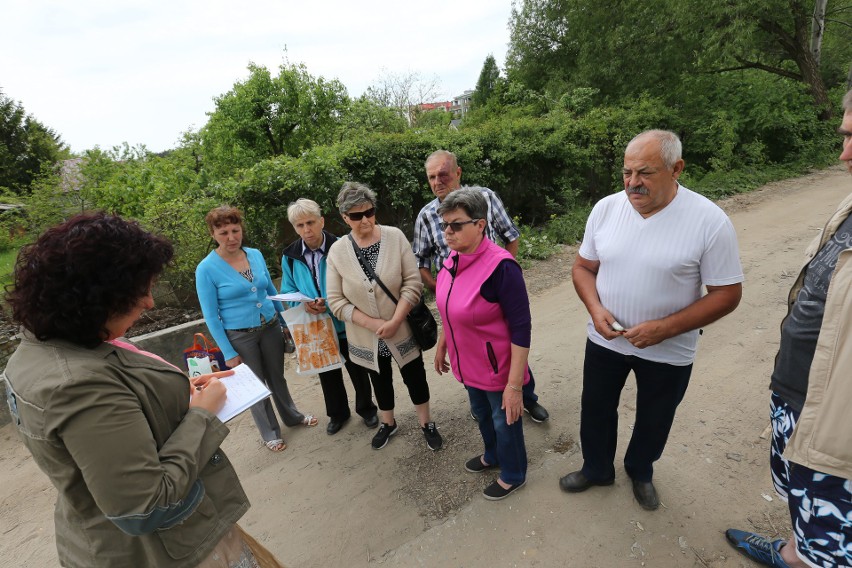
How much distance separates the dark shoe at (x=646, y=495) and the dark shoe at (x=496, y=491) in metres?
0.68

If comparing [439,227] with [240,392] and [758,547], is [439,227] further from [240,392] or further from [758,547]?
[758,547]

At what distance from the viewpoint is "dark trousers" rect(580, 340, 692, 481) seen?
2.21 metres

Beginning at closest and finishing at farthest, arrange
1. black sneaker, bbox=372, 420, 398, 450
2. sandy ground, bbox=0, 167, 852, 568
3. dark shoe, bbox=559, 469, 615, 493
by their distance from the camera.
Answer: sandy ground, bbox=0, 167, 852, 568 → dark shoe, bbox=559, 469, 615, 493 → black sneaker, bbox=372, 420, 398, 450

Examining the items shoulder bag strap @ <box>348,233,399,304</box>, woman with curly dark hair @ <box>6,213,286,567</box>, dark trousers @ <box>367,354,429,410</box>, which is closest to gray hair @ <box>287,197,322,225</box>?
shoulder bag strap @ <box>348,233,399,304</box>

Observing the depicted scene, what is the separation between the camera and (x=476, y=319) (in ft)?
7.55

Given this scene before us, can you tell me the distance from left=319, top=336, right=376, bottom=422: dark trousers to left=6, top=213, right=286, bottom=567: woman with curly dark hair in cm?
197

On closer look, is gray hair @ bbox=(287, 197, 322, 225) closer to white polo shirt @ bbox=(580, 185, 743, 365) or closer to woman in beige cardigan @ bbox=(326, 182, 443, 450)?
woman in beige cardigan @ bbox=(326, 182, 443, 450)

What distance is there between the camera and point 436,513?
2678mm

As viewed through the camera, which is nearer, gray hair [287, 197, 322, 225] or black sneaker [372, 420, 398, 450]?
gray hair [287, 197, 322, 225]

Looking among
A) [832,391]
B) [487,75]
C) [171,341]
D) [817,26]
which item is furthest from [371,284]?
[487,75]

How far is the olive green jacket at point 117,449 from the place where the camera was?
1125 millimetres

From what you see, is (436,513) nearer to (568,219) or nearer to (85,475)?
(85,475)

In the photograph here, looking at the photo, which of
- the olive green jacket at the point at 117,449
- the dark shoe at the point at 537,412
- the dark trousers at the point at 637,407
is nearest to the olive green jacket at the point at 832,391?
the dark trousers at the point at 637,407

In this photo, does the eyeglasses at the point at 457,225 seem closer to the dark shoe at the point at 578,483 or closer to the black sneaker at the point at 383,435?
the dark shoe at the point at 578,483
